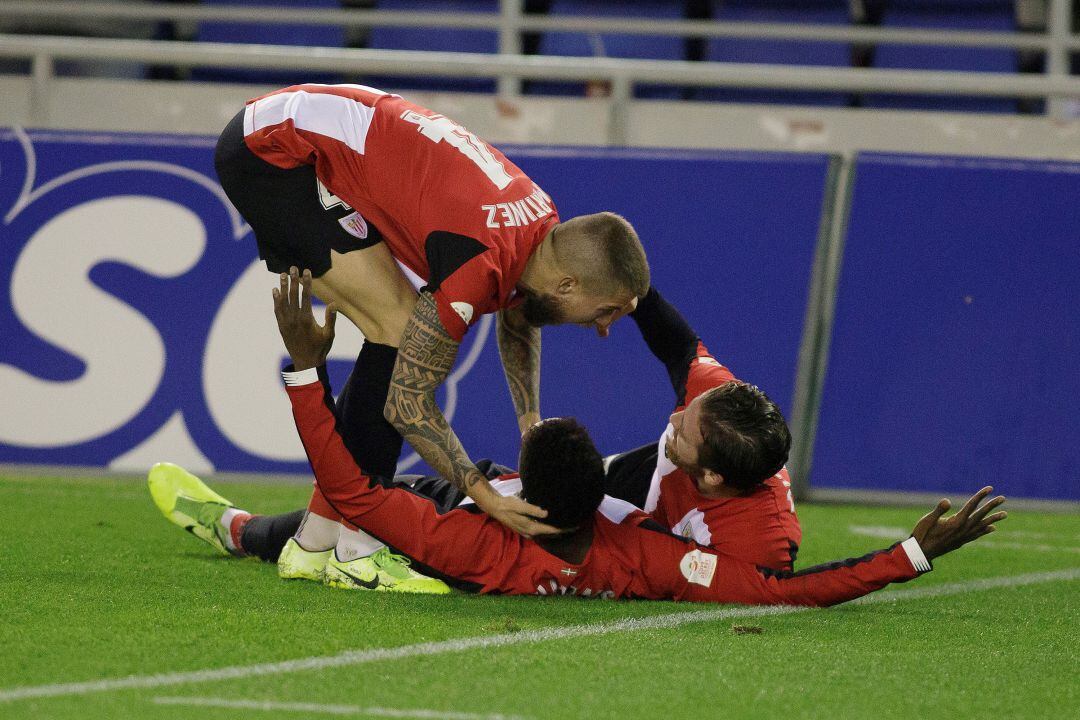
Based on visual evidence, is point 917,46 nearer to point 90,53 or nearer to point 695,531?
point 90,53

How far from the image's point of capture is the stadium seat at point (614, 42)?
11.1m

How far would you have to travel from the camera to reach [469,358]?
674 centimetres

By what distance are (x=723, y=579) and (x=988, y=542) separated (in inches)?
87.2

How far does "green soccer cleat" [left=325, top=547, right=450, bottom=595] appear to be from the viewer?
13.6ft

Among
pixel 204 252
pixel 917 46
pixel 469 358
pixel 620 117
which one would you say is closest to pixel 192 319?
pixel 204 252

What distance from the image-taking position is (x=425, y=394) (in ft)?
13.0

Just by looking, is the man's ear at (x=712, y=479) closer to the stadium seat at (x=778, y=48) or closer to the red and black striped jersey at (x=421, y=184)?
the red and black striped jersey at (x=421, y=184)

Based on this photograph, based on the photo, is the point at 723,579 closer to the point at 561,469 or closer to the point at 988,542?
the point at 561,469

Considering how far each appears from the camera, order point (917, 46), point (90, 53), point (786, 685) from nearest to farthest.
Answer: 1. point (786, 685)
2. point (90, 53)
3. point (917, 46)

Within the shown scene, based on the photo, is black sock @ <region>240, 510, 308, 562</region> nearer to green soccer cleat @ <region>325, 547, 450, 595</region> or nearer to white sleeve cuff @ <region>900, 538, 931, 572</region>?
green soccer cleat @ <region>325, 547, 450, 595</region>

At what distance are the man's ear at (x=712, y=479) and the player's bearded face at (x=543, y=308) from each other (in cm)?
61

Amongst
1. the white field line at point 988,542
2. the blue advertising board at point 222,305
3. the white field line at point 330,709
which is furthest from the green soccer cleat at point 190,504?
the white field line at point 988,542

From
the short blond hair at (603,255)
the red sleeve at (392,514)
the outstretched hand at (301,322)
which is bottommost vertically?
the red sleeve at (392,514)

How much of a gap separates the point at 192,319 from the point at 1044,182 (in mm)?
4067
